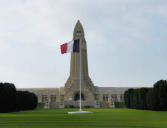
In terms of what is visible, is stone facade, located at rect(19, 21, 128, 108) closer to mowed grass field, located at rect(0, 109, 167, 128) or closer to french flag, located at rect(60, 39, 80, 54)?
french flag, located at rect(60, 39, 80, 54)

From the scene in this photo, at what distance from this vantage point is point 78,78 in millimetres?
92312

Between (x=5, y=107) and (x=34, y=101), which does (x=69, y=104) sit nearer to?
(x=34, y=101)

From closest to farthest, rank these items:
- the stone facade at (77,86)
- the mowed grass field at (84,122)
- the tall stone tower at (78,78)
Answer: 1. the mowed grass field at (84,122)
2. the tall stone tower at (78,78)
3. the stone facade at (77,86)

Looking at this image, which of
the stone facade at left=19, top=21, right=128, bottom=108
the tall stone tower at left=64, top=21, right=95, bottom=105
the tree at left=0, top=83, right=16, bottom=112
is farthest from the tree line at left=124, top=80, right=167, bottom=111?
the stone facade at left=19, top=21, right=128, bottom=108

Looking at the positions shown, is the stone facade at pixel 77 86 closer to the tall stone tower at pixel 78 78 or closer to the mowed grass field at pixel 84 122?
the tall stone tower at pixel 78 78

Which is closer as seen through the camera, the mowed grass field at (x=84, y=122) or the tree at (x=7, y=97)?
the mowed grass field at (x=84, y=122)

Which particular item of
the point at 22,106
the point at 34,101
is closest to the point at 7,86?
the point at 22,106

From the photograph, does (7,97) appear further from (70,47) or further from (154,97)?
(154,97)

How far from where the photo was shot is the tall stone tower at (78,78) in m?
86.0

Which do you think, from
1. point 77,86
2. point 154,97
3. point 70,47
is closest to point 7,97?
point 70,47

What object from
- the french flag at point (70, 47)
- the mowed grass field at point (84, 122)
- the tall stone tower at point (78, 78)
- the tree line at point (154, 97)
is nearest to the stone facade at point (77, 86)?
the tall stone tower at point (78, 78)

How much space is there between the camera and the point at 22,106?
50844mm

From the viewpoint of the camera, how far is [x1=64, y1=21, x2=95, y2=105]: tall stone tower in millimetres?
86031

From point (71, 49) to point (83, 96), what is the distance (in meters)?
52.2
